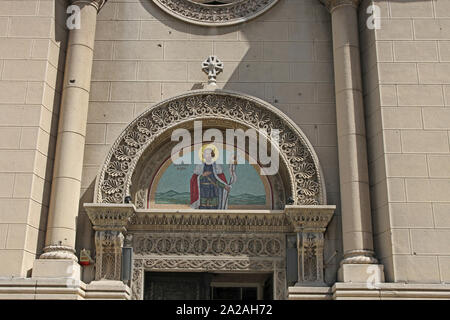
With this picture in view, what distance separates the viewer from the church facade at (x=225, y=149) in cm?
1060

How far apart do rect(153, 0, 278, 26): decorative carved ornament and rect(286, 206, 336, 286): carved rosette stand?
4380 mm

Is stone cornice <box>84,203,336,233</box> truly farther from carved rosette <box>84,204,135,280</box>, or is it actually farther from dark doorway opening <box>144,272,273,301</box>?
dark doorway opening <box>144,272,273,301</box>

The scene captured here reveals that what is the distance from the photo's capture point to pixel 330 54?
41.1 feet

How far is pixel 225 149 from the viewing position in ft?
40.0

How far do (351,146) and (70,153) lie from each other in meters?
5.28

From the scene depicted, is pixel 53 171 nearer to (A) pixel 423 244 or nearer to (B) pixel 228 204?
(B) pixel 228 204

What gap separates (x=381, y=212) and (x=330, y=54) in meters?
3.63

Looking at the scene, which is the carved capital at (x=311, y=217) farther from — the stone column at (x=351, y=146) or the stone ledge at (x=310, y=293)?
the stone ledge at (x=310, y=293)

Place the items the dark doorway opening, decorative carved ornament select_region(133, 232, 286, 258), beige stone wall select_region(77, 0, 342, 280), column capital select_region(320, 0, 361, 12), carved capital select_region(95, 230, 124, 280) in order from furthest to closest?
1. column capital select_region(320, 0, 361, 12)
2. beige stone wall select_region(77, 0, 342, 280)
3. the dark doorway opening
4. decorative carved ornament select_region(133, 232, 286, 258)
5. carved capital select_region(95, 230, 124, 280)

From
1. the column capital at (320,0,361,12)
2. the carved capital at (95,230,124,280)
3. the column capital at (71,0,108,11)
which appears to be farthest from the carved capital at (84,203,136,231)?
the column capital at (320,0,361,12)

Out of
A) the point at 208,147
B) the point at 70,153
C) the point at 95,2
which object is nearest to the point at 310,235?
the point at 208,147

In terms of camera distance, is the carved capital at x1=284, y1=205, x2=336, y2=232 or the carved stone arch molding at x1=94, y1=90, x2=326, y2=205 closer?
the carved capital at x1=284, y1=205, x2=336, y2=232

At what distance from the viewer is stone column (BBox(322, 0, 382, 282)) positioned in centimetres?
1066

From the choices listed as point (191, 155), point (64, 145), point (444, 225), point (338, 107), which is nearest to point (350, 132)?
point (338, 107)
